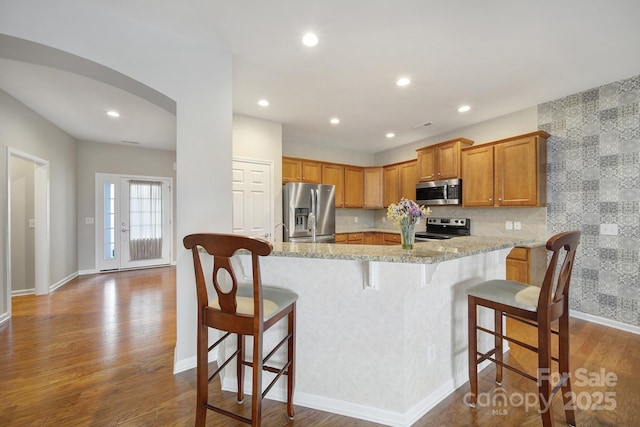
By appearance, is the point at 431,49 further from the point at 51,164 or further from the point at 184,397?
the point at 51,164

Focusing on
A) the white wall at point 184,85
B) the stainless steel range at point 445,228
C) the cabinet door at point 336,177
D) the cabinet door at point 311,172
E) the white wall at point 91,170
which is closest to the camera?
the white wall at point 184,85

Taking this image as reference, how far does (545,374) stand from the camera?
1500 mm

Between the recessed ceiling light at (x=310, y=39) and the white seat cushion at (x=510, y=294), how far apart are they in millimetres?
2254

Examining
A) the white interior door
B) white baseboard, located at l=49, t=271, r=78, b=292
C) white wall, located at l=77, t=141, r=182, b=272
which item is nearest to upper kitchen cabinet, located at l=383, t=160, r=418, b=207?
the white interior door

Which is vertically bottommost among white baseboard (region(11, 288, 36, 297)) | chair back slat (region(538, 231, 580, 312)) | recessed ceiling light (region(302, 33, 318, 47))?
white baseboard (region(11, 288, 36, 297))

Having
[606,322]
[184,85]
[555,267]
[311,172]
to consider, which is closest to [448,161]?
[311,172]

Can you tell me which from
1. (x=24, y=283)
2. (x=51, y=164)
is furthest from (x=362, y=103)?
(x=24, y=283)

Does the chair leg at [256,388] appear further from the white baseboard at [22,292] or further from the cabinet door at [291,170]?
the white baseboard at [22,292]

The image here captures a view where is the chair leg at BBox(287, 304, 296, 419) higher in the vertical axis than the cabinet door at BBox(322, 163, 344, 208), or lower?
lower

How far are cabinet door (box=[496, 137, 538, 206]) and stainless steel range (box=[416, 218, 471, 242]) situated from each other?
83 centimetres

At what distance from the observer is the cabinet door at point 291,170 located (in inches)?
184

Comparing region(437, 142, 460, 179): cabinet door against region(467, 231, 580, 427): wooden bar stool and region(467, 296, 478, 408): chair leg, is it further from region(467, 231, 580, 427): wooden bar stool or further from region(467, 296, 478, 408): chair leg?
region(467, 296, 478, 408): chair leg

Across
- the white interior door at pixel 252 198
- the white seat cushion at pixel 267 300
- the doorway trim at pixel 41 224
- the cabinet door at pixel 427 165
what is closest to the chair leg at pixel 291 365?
the white seat cushion at pixel 267 300

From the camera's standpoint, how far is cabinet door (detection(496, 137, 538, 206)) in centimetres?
342
